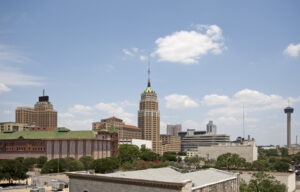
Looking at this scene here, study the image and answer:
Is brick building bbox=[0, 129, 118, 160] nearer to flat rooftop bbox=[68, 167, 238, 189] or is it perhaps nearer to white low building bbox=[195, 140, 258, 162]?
white low building bbox=[195, 140, 258, 162]

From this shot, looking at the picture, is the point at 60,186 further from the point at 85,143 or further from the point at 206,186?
the point at 85,143

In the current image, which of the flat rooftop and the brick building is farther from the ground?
the flat rooftop

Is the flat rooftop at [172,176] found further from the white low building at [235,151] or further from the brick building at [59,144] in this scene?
the white low building at [235,151]

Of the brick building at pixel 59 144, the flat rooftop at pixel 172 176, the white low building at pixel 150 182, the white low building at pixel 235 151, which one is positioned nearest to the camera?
the white low building at pixel 150 182

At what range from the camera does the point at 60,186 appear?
86.1 m

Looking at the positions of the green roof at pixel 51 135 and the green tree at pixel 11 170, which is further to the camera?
the green roof at pixel 51 135

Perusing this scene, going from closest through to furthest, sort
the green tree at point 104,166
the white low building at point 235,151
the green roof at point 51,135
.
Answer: the green tree at point 104,166
the green roof at point 51,135
the white low building at point 235,151

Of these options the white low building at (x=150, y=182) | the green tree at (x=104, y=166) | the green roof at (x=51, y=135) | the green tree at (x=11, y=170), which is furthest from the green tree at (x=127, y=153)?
the white low building at (x=150, y=182)

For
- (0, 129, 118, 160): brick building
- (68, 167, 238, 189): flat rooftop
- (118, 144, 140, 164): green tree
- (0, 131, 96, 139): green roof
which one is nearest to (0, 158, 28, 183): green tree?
(68, 167, 238, 189): flat rooftop

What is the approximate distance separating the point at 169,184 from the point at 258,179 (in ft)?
114

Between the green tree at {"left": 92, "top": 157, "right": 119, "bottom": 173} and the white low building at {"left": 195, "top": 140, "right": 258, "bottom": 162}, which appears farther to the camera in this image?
the white low building at {"left": 195, "top": 140, "right": 258, "bottom": 162}

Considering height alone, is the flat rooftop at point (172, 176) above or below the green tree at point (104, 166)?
above

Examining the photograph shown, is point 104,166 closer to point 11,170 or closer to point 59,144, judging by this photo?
point 11,170

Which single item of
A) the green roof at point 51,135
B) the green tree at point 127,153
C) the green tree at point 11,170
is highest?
the green roof at point 51,135
